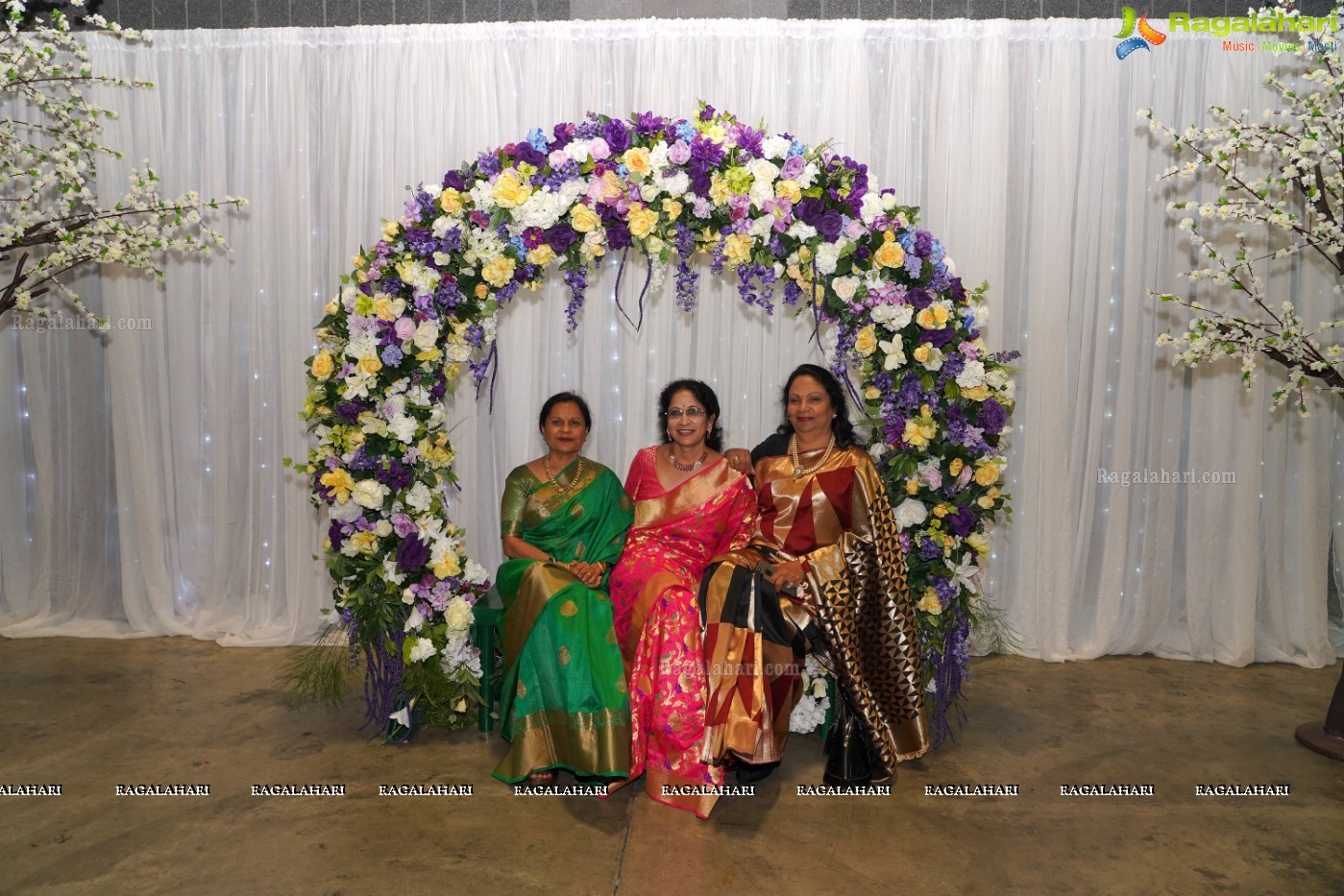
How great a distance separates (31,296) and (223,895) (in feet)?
13.2

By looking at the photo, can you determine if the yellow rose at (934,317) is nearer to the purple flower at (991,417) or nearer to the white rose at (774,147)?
the purple flower at (991,417)

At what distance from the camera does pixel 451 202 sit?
398 centimetres

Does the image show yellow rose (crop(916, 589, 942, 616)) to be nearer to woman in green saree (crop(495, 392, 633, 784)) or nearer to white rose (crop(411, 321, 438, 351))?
woman in green saree (crop(495, 392, 633, 784))

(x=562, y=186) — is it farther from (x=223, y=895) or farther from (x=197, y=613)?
(x=197, y=613)

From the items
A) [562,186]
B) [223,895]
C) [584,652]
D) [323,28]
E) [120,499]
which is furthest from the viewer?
[120,499]

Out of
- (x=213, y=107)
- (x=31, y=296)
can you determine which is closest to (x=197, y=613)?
(x=31, y=296)

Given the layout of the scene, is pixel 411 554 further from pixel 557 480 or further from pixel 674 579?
pixel 674 579

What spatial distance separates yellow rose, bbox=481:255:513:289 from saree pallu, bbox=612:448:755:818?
925mm

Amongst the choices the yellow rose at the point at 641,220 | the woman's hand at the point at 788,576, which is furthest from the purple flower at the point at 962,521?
the yellow rose at the point at 641,220

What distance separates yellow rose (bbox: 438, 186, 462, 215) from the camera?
3984 millimetres

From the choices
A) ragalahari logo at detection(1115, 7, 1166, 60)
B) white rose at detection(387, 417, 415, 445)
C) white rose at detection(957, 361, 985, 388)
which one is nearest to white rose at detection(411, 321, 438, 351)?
white rose at detection(387, 417, 415, 445)

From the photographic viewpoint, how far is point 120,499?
18.1ft

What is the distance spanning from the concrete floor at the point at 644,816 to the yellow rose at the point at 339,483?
996mm

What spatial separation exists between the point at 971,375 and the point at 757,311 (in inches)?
57.8
